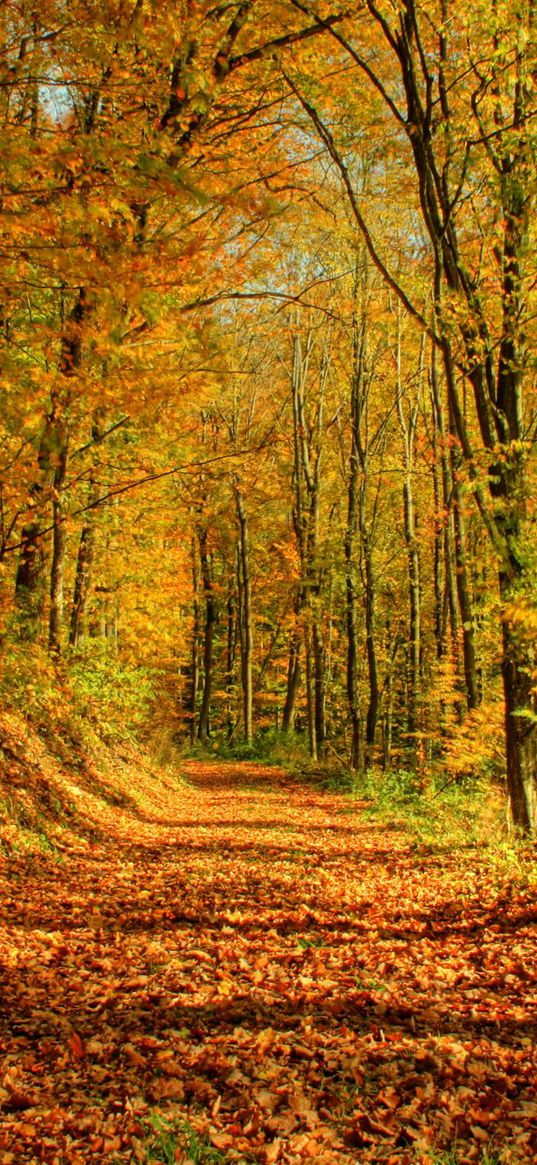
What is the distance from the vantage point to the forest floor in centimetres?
270

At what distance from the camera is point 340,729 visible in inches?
1037

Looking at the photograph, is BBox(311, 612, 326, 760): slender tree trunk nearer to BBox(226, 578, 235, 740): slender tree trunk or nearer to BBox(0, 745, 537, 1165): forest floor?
BBox(226, 578, 235, 740): slender tree trunk

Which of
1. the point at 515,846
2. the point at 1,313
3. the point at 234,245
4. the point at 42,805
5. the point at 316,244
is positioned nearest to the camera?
the point at 1,313

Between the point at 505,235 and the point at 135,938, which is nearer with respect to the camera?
the point at 135,938

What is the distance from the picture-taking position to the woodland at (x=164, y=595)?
3.12 metres

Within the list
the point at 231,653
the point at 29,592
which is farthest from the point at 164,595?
the point at 231,653

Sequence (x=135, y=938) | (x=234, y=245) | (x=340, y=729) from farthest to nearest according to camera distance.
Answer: (x=340, y=729) < (x=234, y=245) < (x=135, y=938)

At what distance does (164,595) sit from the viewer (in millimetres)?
16547

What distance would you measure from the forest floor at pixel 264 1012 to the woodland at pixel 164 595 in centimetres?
2

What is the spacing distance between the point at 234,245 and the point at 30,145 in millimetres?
5684

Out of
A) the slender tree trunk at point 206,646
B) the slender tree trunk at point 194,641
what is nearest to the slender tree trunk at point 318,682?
the slender tree trunk at point 206,646

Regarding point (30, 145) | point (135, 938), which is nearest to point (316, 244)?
point (30, 145)

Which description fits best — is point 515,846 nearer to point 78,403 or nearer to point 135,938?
point 135,938

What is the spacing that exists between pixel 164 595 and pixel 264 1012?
13.2 meters
